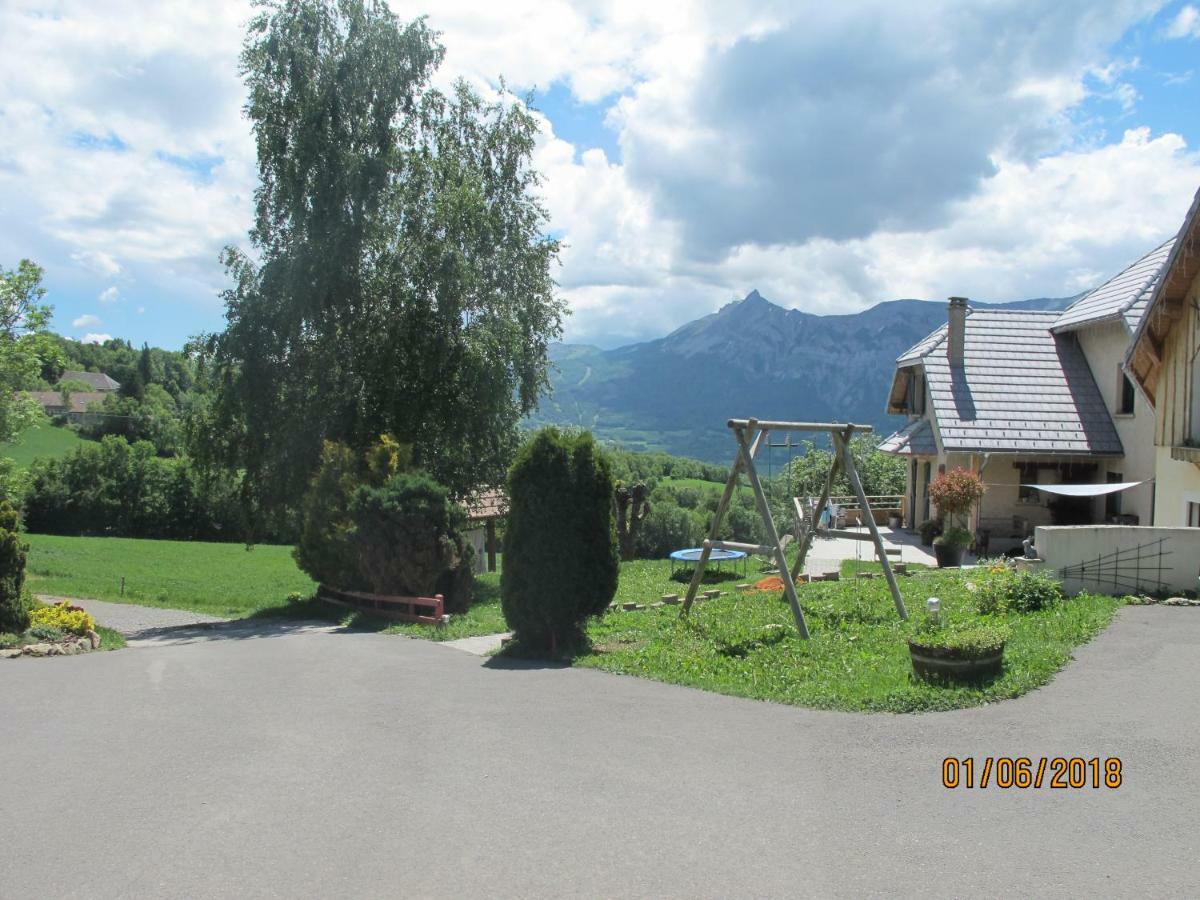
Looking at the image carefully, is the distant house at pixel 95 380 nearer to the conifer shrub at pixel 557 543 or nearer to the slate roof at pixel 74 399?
the slate roof at pixel 74 399

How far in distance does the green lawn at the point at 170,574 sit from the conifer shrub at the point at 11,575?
832 centimetres

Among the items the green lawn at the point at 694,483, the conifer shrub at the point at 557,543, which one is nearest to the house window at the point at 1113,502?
the conifer shrub at the point at 557,543

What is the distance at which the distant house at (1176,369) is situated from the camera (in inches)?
696

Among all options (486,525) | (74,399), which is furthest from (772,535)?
(74,399)

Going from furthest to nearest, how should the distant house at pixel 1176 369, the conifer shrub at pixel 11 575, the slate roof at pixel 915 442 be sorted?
1. the slate roof at pixel 915 442
2. the distant house at pixel 1176 369
3. the conifer shrub at pixel 11 575

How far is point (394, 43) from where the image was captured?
2367 cm

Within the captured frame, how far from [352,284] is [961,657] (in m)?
18.5

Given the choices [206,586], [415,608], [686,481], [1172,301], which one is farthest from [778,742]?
[686,481]

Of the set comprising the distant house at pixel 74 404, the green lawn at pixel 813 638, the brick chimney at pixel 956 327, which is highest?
the distant house at pixel 74 404

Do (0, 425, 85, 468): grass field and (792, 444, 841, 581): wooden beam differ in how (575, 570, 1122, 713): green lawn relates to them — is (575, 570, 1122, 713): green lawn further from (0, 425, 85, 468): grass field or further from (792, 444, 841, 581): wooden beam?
(0, 425, 85, 468): grass field

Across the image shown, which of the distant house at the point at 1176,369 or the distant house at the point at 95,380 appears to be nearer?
the distant house at the point at 1176,369

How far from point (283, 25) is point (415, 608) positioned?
15.1m

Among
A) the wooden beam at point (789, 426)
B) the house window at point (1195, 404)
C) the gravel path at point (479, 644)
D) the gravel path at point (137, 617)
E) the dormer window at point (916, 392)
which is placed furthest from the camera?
the dormer window at point (916, 392)

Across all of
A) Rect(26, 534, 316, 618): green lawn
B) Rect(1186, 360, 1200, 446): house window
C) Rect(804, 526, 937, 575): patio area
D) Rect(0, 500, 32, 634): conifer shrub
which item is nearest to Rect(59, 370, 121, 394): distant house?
Rect(26, 534, 316, 618): green lawn
